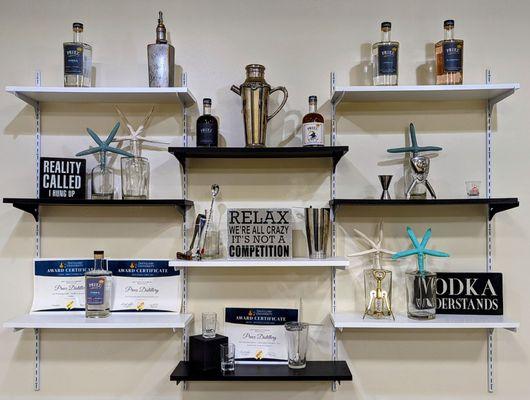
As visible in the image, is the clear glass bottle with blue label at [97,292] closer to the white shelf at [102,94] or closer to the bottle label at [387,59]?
the white shelf at [102,94]

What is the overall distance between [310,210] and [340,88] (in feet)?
1.50

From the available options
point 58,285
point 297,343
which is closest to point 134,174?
point 58,285

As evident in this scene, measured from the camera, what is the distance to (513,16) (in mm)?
1938

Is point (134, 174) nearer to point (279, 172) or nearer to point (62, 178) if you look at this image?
point (62, 178)

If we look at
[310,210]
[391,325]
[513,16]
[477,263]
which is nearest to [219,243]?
[310,210]

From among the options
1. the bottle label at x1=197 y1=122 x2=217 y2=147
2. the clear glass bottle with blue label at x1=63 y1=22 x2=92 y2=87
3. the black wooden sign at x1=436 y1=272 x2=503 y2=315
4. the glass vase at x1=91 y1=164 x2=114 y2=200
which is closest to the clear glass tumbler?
the black wooden sign at x1=436 y1=272 x2=503 y2=315

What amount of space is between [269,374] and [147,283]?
59cm

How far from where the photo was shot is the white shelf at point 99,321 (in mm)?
1726

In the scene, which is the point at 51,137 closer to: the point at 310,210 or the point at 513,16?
the point at 310,210

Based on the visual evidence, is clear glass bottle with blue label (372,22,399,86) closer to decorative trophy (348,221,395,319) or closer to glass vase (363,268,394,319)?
decorative trophy (348,221,395,319)

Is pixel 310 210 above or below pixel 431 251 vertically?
above

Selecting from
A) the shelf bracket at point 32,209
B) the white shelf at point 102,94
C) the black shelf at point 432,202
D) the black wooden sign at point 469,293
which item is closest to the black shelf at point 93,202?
the shelf bracket at point 32,209

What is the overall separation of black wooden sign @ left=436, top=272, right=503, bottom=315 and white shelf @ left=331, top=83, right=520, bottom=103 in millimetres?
686

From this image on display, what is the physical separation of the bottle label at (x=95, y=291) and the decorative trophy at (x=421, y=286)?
3.65ft
